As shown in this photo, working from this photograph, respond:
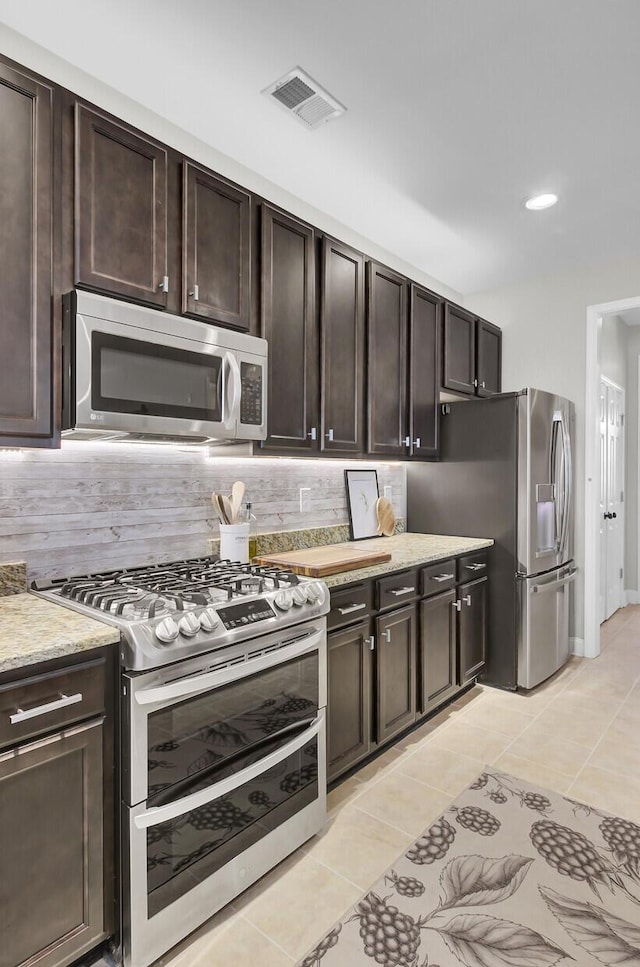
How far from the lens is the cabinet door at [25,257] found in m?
1.60

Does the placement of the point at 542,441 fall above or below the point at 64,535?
above

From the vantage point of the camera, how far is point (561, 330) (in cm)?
412

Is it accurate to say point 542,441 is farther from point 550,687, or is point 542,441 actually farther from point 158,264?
point 158,264

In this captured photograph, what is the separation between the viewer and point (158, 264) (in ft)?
6.52

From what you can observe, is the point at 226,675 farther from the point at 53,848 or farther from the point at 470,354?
the point at 470,354

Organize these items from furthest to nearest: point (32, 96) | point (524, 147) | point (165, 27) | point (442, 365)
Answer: point (442, 365) → point (524, 147) → point (165, 27) → point (32, 96)

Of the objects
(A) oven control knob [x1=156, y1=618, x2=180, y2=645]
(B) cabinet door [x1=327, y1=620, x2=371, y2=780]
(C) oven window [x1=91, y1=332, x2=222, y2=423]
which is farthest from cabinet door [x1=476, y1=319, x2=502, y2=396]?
(A) oven control knob [x1=156, y1=618, x2=180, y2=645]

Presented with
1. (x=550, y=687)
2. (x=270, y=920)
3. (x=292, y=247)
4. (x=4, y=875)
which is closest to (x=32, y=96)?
(x=292, y=247)

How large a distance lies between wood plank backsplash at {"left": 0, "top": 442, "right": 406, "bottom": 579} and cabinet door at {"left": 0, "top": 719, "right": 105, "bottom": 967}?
31.2 inches

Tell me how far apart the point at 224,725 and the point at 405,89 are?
2.47 meters

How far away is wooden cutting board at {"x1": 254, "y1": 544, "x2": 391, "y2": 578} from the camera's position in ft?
7.55

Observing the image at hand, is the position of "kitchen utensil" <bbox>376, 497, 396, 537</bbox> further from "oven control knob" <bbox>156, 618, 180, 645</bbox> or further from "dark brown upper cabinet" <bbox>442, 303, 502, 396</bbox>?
"oven control knob" <bbox>156, 618, 180, 645</bbox>

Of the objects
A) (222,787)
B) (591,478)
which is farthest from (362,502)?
(222,787)

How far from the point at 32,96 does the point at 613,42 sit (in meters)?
2.00
